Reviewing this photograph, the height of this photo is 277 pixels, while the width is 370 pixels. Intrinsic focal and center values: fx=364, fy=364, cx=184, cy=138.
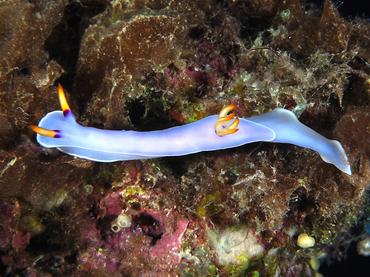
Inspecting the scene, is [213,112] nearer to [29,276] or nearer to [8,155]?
[8,155]

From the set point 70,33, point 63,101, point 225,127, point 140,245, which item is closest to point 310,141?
point 225,127

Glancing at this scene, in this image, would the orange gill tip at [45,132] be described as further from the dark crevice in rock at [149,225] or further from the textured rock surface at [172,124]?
the dark crevice in rock at [149,225]

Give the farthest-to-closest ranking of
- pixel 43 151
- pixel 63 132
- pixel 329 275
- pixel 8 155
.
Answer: pixel 329 275 → pixel 43 151 → pixel 8 155 → pixel 63 132

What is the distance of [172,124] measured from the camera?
12.7 feet

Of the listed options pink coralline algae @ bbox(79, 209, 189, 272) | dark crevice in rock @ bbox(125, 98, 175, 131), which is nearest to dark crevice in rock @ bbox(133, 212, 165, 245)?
pink coralline algae @ bbox(79, 209, 189, 272)

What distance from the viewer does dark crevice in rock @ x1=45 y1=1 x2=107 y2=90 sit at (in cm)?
375

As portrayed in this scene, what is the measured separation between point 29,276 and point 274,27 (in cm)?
342

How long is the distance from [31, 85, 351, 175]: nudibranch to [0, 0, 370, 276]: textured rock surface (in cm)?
24

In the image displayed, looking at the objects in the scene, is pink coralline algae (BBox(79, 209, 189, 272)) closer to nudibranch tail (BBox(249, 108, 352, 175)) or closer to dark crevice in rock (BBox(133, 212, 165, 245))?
dark crevice in rock (BBox(133, 212, 165, 245))

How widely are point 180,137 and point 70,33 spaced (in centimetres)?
183

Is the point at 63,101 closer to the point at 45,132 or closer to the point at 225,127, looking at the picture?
the point at 45,132

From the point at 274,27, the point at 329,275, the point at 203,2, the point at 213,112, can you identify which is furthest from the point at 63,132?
the point at 329,275

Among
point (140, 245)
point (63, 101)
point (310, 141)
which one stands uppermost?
point (63, 101)

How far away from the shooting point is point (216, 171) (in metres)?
3.62
